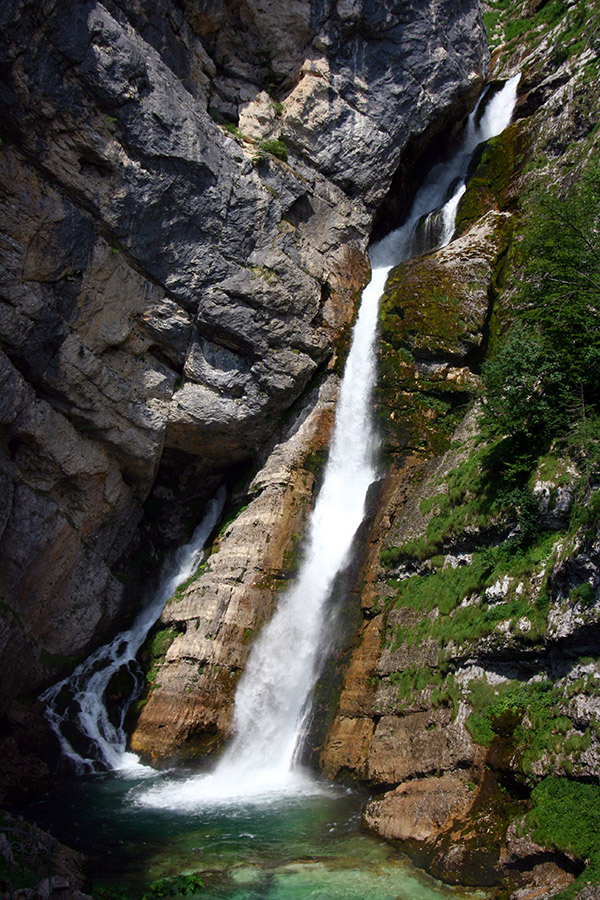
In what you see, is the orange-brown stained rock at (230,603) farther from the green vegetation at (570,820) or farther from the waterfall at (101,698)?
the green vegetation at (570,820)

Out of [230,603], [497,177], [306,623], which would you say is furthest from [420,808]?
[497,177]

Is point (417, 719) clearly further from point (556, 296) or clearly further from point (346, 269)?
point (346, 269)

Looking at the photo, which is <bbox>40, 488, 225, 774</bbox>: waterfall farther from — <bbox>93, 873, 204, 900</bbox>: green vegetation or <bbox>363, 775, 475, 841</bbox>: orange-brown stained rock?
<bbox>363, 775, 475, 841</bbox>: orange-brown stained rock

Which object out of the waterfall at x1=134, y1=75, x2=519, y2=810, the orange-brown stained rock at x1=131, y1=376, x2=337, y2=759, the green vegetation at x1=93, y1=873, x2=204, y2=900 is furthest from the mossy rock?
the green vegetation at x1=93, y1=873, x2=204, y2=900

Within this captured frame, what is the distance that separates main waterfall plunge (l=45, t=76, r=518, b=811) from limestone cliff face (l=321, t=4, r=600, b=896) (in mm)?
1062

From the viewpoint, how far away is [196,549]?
23.5 metres

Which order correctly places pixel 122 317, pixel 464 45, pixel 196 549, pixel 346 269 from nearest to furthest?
pixel 122 317, pixel 196 549, pixel 346 269, pixel 464 45

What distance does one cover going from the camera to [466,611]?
13367mm

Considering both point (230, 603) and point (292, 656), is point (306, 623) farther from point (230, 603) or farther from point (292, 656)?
point (230, 603)

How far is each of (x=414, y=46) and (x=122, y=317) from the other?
1815 cm

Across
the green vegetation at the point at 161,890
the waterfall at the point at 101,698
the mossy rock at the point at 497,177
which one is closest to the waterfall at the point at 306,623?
the mossy rock at the point at 497,177

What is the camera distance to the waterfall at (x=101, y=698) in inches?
674

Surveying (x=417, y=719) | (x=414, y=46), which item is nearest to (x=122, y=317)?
(x=417, y=719)

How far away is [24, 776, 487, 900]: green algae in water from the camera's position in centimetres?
973
